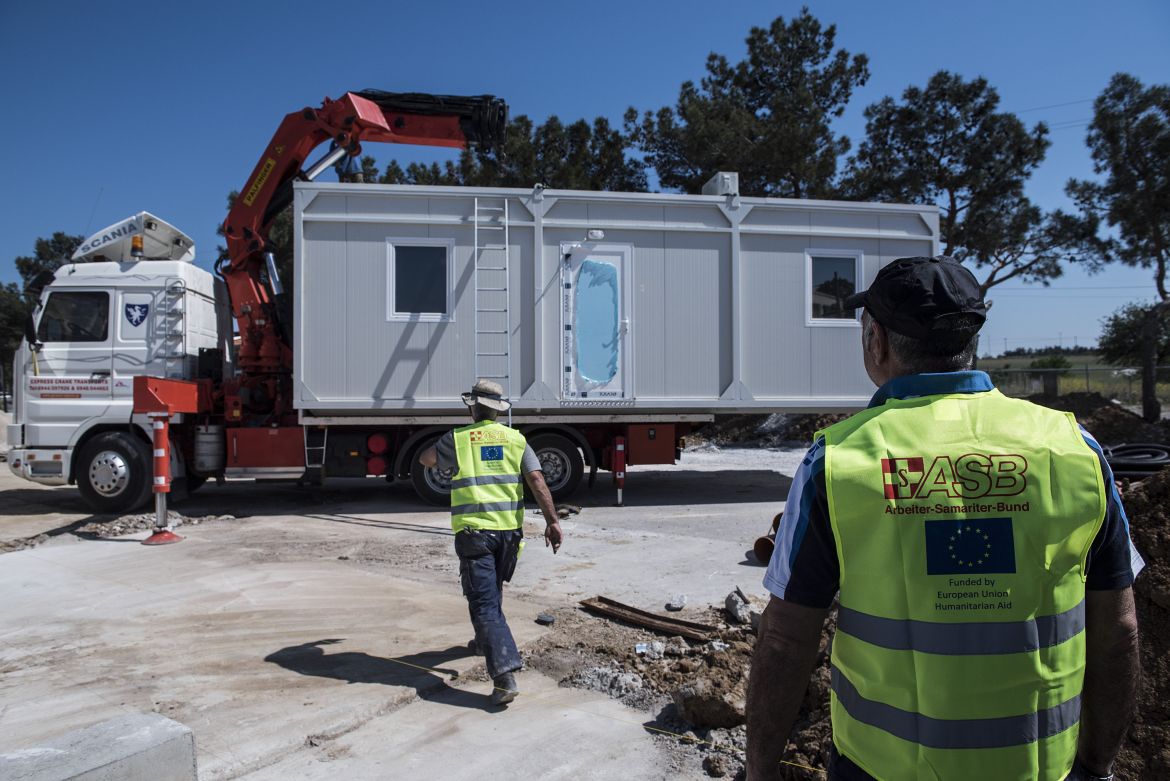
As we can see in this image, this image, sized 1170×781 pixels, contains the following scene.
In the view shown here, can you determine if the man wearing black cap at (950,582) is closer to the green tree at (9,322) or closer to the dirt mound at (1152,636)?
the dirt mound at (1152,636)

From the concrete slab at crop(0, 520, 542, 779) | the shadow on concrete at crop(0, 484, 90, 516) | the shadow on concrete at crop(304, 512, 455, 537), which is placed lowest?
the concrete slab at crop(0, 520, 542, 779)

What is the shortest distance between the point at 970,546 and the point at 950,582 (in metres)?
0.07

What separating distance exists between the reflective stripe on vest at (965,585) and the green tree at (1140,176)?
19.1m

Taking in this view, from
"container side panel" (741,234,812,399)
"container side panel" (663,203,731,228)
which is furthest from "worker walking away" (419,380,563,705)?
"container side panel" (741,234,812,399)

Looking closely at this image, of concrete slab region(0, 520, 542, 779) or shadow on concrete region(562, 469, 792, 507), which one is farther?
shadow on concrete region(562, 469, 792, 507)

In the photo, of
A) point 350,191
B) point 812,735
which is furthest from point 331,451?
point 812,735

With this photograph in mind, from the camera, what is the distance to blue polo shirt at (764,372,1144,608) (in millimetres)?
1414

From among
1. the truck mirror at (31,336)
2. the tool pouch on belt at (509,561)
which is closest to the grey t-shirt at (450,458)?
the tool pouch on belt at (509,561)

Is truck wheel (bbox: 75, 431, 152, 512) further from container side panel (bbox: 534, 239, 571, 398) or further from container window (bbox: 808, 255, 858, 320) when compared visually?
container window (bbox: 808, 255, 858, 320)

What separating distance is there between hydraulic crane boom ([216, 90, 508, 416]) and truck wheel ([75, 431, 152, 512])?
1.45 m

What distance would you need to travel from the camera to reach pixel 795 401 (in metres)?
9.88

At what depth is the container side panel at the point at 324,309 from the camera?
916 centimetres

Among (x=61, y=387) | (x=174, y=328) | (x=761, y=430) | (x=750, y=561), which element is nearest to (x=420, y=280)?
(x=174, y=328)

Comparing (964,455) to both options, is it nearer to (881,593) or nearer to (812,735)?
(881,593)
